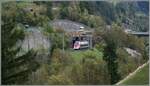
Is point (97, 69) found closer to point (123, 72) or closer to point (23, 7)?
point (123, 72)

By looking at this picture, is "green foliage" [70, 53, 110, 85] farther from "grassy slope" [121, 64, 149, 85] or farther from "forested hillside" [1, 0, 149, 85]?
"grassy slope" [121, 64, 149, 85]

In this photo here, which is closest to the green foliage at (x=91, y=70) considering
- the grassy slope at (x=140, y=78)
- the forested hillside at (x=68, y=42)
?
the forested hillside at (x=68, y=42)

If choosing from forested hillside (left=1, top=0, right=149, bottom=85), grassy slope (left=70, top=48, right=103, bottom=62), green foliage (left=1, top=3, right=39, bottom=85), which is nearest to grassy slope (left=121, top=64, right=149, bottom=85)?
forested hillside (left=1, top=0, right=149, bottom=85)

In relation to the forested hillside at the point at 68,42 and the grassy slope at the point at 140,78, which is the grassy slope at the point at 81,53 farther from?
the grassy slope at the point at 140,78

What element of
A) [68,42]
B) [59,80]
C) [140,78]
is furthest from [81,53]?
[140,78]

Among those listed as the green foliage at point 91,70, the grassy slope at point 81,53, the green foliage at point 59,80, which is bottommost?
the green foliage at point 59,80

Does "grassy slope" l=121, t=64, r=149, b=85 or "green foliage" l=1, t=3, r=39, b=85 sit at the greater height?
"green foliage" l=1, t=3, r=39, b=85

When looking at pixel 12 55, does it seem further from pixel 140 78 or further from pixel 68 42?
pixel 140 78
